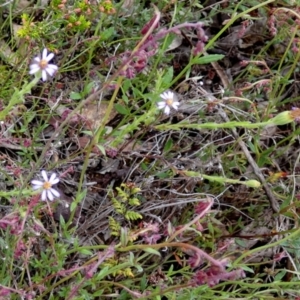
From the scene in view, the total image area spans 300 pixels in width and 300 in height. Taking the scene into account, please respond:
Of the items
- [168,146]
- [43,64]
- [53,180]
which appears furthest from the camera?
[168,146]

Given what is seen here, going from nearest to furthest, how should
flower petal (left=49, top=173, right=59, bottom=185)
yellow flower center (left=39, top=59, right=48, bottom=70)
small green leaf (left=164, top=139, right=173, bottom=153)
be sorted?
yellow flower center (left=39, top=59, right=48, bottom=70)
flower petal (left=49, top=173, right=59, bottom=185)
small green leaf (left=164, top=139, right=173, bottom=153)

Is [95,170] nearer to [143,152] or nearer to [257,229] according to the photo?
[143,152]

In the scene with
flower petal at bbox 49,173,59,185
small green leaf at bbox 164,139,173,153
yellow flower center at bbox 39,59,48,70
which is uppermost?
yellow flower center at bbox 39,59,48,70

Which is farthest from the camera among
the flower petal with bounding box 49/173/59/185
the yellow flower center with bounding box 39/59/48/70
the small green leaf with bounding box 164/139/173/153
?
the small green leaf with bounding box 164/139/173/153

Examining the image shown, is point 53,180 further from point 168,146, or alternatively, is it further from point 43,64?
point 168,146

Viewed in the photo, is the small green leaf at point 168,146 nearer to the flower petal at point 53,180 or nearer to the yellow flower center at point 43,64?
the flower petal at point 53,180

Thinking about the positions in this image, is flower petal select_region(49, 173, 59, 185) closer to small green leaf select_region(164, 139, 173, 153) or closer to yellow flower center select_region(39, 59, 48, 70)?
yellow flower center select_region(39, 59, 48, 70)

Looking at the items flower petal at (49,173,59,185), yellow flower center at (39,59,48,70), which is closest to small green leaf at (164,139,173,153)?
flower petal at (49,173,59,185)

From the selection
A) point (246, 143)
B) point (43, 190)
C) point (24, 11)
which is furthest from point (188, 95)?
point (43, 190)

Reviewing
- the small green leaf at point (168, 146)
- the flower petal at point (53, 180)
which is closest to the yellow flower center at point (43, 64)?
the flower petal at point (53, 180)

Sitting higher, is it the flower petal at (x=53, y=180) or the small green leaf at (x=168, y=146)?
the flower petal at (x=53, y=180)

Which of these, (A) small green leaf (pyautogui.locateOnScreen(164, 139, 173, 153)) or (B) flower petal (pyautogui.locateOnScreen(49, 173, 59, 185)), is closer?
A: (B) flower petal (pyautogui.locateOnScreen(49, 173, 59, 185))

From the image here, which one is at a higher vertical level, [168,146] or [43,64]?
[43,64]

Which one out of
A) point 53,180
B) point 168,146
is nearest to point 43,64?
point 53,180
